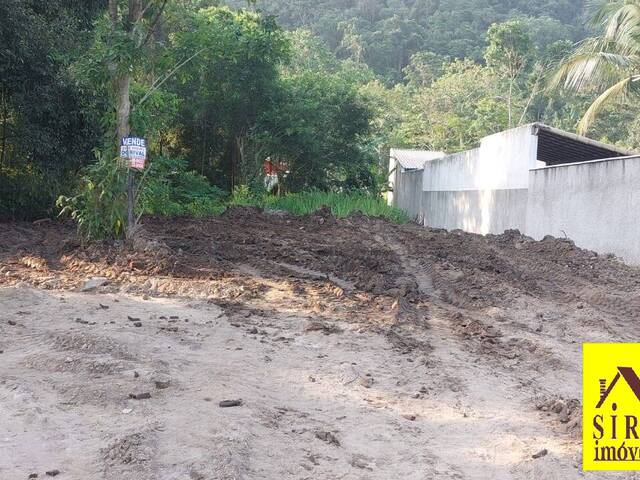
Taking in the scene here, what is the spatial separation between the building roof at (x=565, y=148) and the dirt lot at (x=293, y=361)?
4.30 meters

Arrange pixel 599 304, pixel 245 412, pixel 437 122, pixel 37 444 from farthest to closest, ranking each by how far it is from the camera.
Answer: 1. pixel 437 122
2. pixel 599 304
3. pixel 245 412
4. pixel 37 444

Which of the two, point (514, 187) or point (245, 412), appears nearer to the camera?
point (245, 412)

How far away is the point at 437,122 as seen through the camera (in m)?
39.2

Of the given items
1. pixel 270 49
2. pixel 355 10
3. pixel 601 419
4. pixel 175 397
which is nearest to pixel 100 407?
pixel 175 397

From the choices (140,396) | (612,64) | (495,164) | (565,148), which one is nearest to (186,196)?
(495,164)

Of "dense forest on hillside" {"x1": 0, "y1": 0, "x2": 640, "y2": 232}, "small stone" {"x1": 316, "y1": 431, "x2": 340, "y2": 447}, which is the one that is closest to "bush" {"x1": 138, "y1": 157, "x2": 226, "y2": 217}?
"dense forest on hillside" {"x1": 0, "y1": 0, "x2": 640, "y2": 232}

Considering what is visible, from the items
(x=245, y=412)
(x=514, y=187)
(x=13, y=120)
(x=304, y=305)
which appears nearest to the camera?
(x=245, y=412)

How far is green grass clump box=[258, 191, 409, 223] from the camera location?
19991mm

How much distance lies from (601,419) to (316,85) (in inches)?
823

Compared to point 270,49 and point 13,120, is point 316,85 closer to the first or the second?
point 270,49

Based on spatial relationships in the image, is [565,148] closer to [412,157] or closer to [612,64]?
[612,64]

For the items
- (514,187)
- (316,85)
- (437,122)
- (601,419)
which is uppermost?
(437,122)

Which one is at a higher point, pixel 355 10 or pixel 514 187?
pixel 355 10

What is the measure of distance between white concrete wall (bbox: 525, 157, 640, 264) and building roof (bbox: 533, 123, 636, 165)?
613 millimetres
